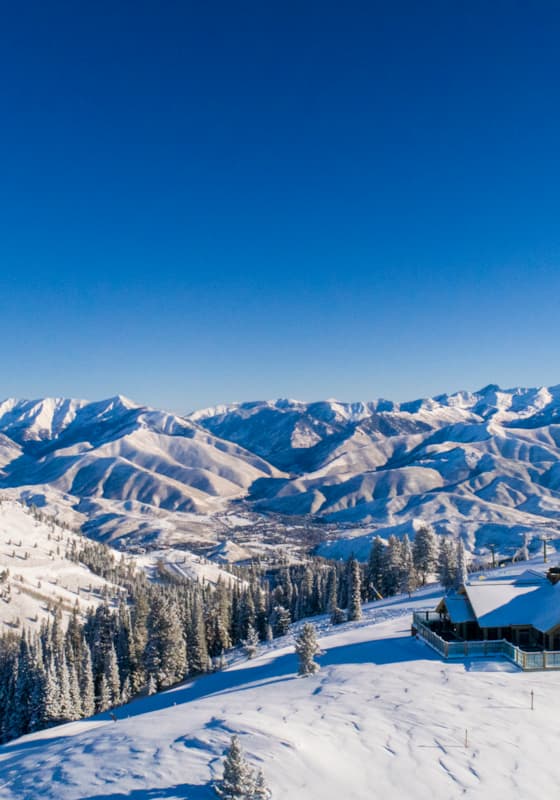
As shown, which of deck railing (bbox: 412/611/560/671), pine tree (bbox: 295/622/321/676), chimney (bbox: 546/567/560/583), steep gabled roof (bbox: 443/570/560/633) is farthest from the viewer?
chimney (bbox: 546/567/560/583)

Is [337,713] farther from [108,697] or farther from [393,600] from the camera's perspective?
[393,600]

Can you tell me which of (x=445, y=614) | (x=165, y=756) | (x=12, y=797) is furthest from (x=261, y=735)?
(x=445, y=614)

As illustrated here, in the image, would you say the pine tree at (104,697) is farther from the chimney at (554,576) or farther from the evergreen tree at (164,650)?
the chimney at (554,576)

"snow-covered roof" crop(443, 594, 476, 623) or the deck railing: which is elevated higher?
"snow-covered roof" crop(443, 594, 476, 623)

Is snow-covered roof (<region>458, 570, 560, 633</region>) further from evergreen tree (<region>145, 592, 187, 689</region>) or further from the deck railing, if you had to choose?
evergreen tree (<region>145, 592, 187, 689</region>)

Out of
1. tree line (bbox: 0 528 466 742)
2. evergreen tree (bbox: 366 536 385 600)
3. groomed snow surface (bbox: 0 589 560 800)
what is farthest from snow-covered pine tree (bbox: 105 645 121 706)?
groomed snow surface (bbox: 0 589 560 800)

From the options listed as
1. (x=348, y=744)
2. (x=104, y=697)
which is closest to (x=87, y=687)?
(x=104, y=697)

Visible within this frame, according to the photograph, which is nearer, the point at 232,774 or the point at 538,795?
the point at 232,774
